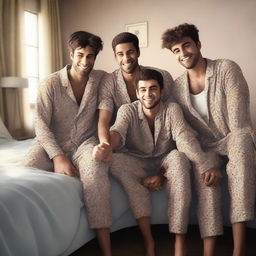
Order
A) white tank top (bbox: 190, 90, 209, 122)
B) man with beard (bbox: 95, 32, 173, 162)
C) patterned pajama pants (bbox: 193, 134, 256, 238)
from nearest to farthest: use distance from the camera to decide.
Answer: patterned pajama pants (bbox: 193, 134, 256, 238), white tank top (bbox: 190, 90, 209, 122), man with beard (bbox: 95, 32, 173, 162)

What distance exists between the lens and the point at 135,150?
6.24ft

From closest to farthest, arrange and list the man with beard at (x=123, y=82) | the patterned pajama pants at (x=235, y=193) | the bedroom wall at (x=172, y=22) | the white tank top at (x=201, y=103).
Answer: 1. the patterned pajama pants at (x=235, y=193)
2. the white tank top at (x=201, y=103)
3. the man with beard at (x=123, y=82)
4. the bedroom wall at (x=172, y=22)

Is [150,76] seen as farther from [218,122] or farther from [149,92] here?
[218,122]

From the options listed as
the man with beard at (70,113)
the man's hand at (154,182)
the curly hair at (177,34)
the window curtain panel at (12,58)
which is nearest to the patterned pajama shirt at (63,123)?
the man with beard at (70,113)

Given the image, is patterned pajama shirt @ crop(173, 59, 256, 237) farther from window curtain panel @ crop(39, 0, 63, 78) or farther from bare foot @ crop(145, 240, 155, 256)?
window curtain panel @ crop(39, 0, 63, 78)

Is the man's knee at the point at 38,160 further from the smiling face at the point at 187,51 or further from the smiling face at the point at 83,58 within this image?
the smiling face at the point at 187,51

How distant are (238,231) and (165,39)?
1.06 m

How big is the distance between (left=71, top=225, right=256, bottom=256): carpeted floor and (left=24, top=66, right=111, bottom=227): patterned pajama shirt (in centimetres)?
45

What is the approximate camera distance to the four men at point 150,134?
157 cm

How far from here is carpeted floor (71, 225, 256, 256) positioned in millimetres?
1744

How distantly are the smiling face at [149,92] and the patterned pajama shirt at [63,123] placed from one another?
32 cm

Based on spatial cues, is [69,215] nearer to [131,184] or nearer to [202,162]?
[131,184]

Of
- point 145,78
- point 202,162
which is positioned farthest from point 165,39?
point 202,162

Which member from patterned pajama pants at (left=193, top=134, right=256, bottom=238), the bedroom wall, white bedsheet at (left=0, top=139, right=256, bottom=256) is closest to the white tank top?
patterned pajama pants at (left=193, top=134, right=256, bottom=238)
